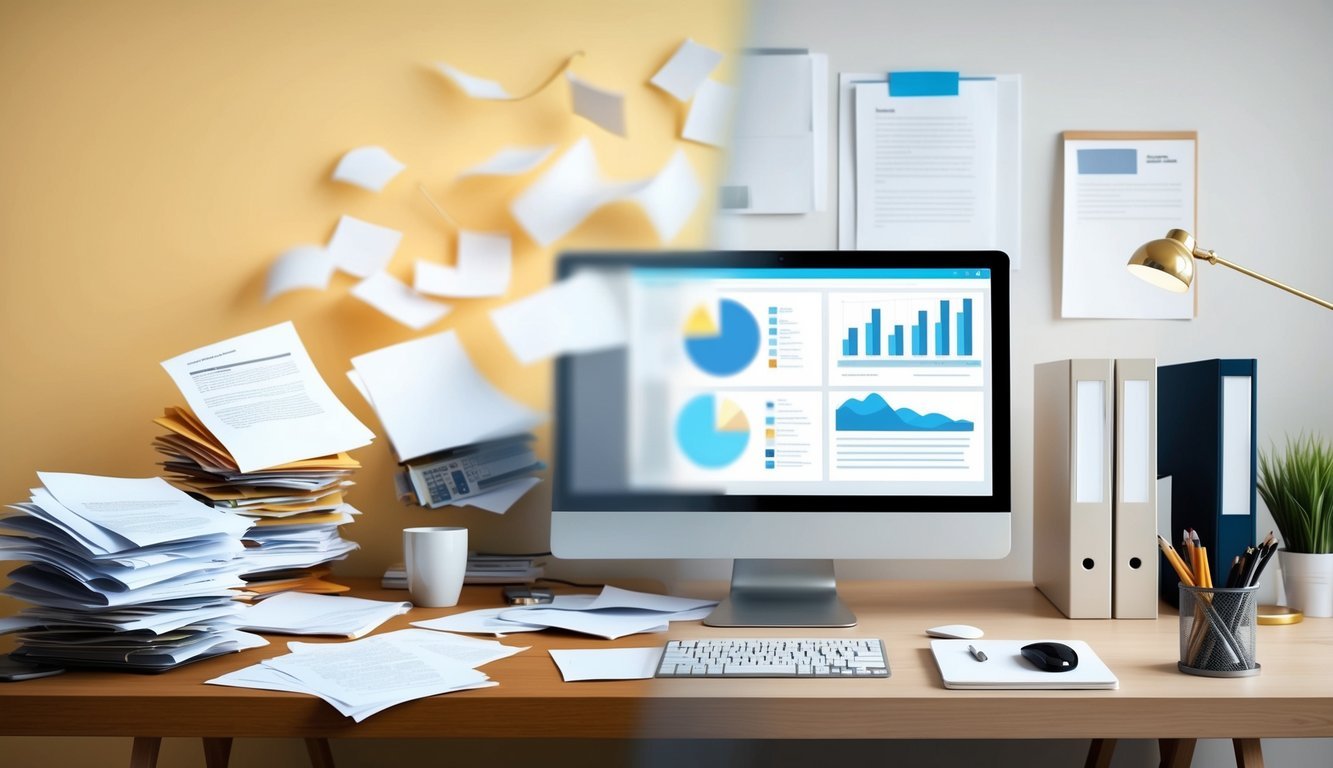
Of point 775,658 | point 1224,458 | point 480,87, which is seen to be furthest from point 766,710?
point 480,87

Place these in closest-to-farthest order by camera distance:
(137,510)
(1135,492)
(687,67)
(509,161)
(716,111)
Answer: (716,111)
(687,67)
(137,510)
(1135,492)
(509,161)

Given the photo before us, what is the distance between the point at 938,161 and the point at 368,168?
2.11 feet

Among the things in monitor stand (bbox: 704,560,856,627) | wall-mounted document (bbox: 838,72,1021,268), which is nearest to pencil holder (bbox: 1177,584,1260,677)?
monitor stand (bbox: 704,560,856,627)

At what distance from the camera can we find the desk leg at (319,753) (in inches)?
39.8

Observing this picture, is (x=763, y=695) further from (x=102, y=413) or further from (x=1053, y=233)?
(x=102, y=413)

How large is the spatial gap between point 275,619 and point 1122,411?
765mm

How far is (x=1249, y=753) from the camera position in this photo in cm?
66

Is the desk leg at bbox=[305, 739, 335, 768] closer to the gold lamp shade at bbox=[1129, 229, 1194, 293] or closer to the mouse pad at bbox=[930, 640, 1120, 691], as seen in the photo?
the mouse pad at bbox=[930, 640, 1120, 691]

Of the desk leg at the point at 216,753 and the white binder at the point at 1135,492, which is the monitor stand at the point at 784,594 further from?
the desk leg at the point at 216,753

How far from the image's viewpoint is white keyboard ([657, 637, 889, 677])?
648 millimetres

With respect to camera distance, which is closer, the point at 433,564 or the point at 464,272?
the point at 433,564

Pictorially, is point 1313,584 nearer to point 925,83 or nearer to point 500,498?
point 925,83

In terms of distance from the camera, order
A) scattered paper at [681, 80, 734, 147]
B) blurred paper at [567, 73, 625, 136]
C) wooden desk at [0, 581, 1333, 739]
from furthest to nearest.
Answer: wooden desk at [0, 581, 1333, 739], blurred paper at [567, 73, 625, 136], scattered paper at [681, 80, 734, 147]

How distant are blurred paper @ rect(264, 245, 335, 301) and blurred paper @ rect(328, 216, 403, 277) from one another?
0.01 meters
